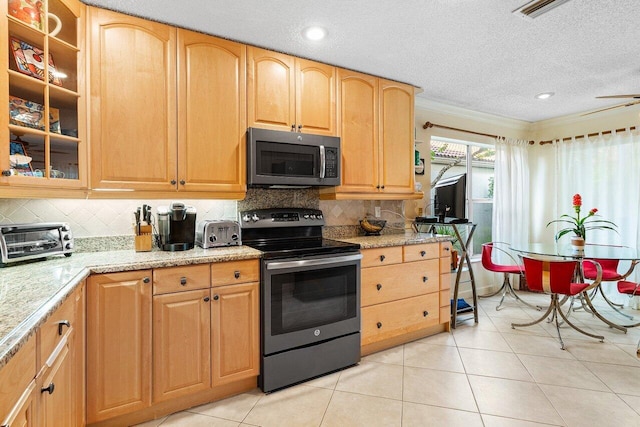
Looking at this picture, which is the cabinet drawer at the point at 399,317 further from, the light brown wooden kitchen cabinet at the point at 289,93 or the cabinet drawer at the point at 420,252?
the light brown wooden kitchen cabinet at the point at 289,93

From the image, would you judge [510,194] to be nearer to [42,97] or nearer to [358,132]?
[358,132]

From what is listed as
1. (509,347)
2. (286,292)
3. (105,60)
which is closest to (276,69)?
(105,60)

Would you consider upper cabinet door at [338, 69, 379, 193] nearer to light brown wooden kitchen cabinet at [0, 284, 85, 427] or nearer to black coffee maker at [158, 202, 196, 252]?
black coffee maker at [158, 202, 196, 252]

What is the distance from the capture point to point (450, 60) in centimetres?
270

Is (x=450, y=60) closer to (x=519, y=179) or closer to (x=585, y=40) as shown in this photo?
(x=585, y=40)

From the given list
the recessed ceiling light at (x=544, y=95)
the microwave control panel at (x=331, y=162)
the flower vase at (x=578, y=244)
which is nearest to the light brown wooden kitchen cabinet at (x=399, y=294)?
the microwave control panel at (x=331, y=162)

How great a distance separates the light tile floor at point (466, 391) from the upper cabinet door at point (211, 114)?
55.5 inches

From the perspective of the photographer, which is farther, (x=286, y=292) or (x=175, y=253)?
(x=286, y=292)

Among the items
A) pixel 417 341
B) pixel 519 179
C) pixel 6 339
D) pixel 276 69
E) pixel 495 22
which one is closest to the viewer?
pixel 6 339

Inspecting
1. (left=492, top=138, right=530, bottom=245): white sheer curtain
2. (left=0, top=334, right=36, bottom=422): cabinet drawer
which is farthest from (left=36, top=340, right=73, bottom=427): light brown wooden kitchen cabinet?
(left=492, top=138, right=530, bottom=245): white sheer curtain

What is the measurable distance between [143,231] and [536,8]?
2749 millimetres

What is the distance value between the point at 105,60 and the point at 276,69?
3.60ft

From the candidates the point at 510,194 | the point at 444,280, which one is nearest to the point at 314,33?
the point at 444,280

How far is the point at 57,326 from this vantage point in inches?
48.4
